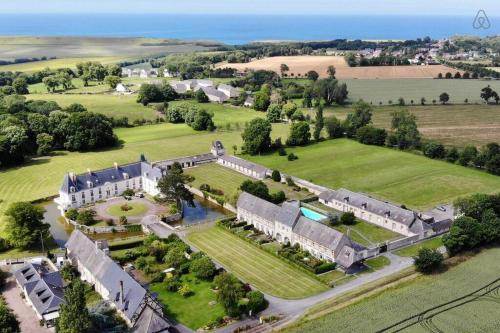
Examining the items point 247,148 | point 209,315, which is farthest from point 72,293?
point 247,148

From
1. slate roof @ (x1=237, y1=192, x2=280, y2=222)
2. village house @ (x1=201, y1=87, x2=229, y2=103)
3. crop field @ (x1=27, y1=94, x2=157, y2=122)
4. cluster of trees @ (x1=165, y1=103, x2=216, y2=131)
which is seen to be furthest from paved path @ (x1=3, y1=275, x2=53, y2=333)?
village house @ (x1=201, y1=87, x2=229, y2=103)

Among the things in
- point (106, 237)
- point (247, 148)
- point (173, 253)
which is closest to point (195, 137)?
point (247, 148)

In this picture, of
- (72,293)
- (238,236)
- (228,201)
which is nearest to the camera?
(72,293)

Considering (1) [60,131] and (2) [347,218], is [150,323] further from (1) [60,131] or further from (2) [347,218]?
(1) [60,131]

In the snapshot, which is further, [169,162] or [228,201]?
[169,162]

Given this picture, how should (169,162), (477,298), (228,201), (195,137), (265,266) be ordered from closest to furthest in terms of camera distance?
(477,298) → (265,266) → (228,201) → (169,162) → (195,137)

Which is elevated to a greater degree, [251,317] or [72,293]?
[72,293]

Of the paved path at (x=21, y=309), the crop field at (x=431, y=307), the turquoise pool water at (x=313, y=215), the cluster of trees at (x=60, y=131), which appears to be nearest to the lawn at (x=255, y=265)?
the crop field at (x=431, y=307)

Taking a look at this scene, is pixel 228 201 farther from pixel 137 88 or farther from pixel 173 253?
pixel 137 88
